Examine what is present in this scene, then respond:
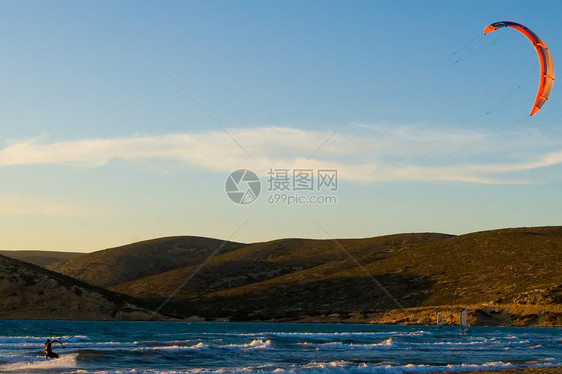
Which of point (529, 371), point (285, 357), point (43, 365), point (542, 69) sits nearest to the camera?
point (529, 371)

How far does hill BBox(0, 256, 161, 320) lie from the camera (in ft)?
478

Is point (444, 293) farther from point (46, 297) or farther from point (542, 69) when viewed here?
point (542, 69)

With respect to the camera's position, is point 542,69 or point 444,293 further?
point 444,293

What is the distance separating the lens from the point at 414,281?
590 feet

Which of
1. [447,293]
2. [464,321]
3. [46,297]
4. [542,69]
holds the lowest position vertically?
[464,321]

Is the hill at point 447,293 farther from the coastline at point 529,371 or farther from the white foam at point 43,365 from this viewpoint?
the white foam at point 43,365

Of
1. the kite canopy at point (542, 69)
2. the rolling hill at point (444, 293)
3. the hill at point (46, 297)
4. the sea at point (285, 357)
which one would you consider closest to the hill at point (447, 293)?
the rolling hill at point (444, 293)

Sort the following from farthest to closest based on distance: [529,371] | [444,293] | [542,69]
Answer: [444,293]
[542,69]
[529,371]

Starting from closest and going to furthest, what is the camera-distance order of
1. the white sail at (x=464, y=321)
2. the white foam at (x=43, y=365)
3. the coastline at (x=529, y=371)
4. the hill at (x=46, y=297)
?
the coastline at (x=529, y=371)
the white foam at (x=43, y=365)
the white sail at (x=464, y=321)
the hill at (x=46, y=297)

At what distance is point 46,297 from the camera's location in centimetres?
15038

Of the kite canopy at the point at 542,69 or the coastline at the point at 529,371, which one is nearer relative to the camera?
the coastline at the point at 529,371

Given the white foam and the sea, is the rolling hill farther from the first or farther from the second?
the white foam

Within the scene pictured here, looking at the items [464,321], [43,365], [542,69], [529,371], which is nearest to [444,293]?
[464,321]

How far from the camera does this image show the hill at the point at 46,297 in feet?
478
